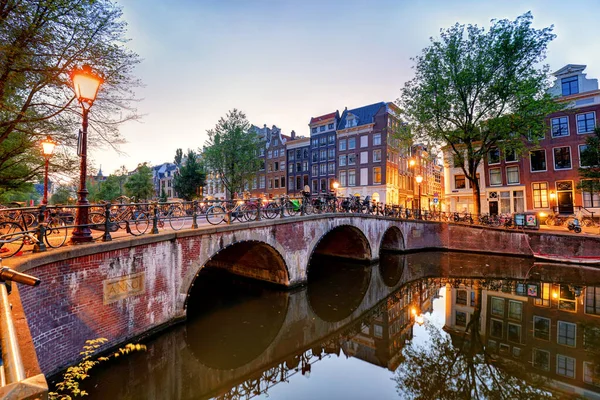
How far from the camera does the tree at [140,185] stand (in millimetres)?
42688

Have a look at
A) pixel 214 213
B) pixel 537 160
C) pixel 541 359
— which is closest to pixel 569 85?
pixel 537 160

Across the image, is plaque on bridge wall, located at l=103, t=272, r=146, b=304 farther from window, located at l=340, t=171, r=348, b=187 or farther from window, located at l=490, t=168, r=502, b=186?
window, located at l=340, t=171, r=348, b=187

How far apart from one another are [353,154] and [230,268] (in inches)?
1093

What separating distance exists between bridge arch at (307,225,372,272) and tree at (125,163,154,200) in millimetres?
32707

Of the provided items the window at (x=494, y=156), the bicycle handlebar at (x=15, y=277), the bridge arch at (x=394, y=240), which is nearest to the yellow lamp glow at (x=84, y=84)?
the bicycle handlebar at (x=15, y=277)

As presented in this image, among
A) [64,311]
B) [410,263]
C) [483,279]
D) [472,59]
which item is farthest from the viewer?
[472,59]

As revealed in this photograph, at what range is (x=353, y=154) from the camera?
129 ft

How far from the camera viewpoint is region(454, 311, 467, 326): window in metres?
10.3

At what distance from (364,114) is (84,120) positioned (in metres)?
36.9

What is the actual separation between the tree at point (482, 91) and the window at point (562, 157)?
5.48 meters

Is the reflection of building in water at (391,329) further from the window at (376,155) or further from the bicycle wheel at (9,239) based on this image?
the window at (376,155)

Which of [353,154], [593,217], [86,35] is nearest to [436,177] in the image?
[353,154]

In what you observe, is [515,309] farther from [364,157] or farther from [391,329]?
[364,157]

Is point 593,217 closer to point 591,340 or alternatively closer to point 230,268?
point 591,340
